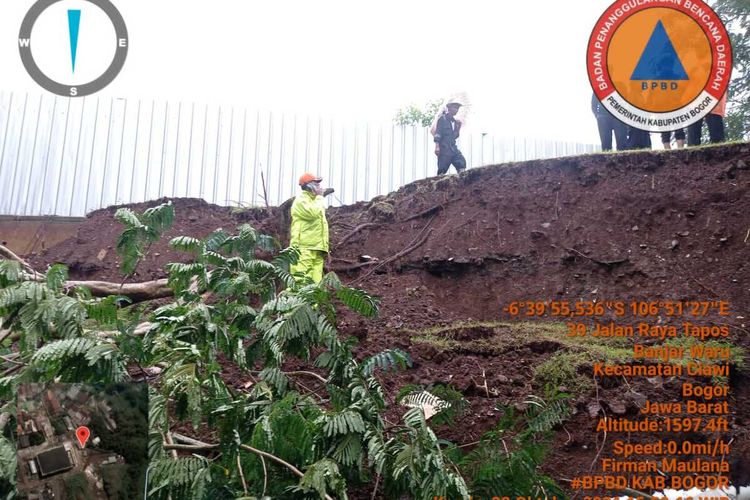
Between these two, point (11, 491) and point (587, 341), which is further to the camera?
point (587, 341)

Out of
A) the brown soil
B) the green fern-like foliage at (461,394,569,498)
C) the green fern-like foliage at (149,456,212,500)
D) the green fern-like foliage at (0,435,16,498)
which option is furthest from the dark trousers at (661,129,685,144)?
the green fern-like foliage at (0,435,16,498)

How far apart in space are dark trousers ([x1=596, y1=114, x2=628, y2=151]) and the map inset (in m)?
9.12

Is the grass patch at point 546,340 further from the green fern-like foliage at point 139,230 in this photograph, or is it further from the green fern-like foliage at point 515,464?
the green fern-like foliage at point 139,230

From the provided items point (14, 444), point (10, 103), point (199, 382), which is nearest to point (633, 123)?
point (199, 382)

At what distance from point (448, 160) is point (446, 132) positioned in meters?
0.49

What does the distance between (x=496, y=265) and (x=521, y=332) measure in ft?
7.45

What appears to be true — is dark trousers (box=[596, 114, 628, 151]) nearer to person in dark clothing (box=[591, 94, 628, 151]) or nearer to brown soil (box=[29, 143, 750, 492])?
person in dark clothing (box=[591, 94, 628, 151])

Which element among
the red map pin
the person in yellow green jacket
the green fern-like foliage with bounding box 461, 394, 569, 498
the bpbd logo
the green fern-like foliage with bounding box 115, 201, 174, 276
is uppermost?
the bpbd logo

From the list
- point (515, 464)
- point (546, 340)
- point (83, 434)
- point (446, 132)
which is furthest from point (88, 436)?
point (446, 132)

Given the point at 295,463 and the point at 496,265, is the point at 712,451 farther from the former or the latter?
the point at 496,265

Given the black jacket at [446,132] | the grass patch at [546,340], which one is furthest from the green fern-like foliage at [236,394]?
the black jacket at [446,132]

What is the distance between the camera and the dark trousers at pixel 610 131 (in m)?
9.66

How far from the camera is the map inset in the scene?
1884 mm

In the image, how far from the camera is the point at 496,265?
28.7 feet
